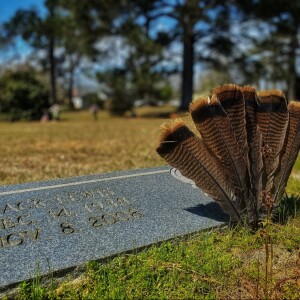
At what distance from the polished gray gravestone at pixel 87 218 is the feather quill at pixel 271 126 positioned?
534mm

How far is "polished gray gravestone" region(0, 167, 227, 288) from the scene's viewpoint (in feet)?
7.92

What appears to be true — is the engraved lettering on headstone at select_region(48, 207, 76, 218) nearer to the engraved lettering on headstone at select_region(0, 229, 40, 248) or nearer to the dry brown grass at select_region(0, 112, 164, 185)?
the engraved lettering on headstone at select_region(0, 229, 40, 248)

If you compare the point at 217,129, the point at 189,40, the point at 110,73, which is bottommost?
the point at 217,129

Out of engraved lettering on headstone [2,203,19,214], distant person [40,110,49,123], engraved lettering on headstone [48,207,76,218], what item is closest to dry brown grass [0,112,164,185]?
engraved lettering on headstone [2,203,19,214]

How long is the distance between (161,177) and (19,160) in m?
3.77

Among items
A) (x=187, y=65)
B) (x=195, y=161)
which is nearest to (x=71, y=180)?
(x=195, y=161)

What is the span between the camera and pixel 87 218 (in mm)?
2900

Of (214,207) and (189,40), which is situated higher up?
(189,40)

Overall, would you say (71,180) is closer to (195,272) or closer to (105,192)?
(105,192)

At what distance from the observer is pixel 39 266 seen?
7.55 ft

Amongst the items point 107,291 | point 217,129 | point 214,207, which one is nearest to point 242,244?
point 214,207

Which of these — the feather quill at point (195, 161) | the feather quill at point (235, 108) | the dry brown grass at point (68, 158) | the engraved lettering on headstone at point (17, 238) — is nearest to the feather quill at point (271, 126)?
the feather quill at point (235, 108)

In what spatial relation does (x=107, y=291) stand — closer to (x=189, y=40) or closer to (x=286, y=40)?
(x=189, y=40)

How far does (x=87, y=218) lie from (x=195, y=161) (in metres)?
0.95
